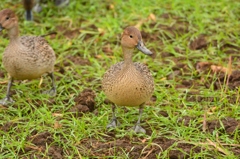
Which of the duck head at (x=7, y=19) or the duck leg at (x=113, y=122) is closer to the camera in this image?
the duck leg at (x=113, y=122)

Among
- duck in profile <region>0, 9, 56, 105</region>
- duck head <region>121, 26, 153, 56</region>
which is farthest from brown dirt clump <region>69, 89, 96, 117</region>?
duck head <region>121, 26, 153, 56</region>

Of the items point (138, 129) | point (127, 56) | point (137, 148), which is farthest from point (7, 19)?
point (137, 148)

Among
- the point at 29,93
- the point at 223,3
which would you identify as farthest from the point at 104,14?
the point at 29,93

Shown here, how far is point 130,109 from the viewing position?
559 centimetres

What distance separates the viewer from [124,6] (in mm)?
8047

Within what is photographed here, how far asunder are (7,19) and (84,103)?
1.24m

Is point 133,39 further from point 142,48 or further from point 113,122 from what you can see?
point 113,122

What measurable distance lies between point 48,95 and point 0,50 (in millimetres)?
1396

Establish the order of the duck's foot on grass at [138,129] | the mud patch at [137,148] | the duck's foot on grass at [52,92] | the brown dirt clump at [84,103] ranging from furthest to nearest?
the duck's foot on grass at [52,92], the brown dirt clump at [84,103], the duck's foot on grass at [138,129], the mud patch at [137,148]

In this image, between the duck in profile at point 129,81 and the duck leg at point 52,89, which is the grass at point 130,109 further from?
the duck in profile at point 129,81

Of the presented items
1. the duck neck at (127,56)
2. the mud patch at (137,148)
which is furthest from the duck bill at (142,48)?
the mud patch at (137,148)

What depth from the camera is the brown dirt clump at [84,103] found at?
5.47m

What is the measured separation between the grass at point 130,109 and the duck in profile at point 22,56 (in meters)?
0.28

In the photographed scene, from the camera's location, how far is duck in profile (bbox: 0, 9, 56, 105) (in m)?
5.61
